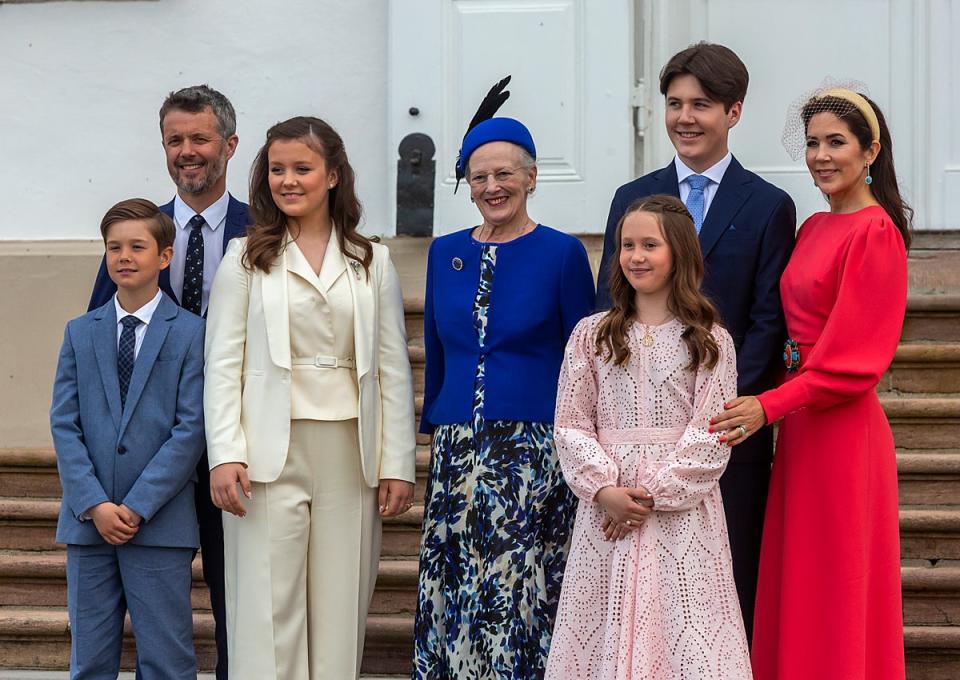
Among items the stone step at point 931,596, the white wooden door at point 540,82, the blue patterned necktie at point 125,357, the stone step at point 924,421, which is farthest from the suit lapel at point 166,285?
the stone step at point 924,421

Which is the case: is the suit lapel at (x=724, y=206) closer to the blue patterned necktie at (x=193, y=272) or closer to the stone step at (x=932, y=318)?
the blue patterned necktie at (x=193, y=272)

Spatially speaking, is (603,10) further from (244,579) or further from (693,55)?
(244,579)

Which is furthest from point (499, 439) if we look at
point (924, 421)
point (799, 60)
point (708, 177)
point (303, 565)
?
point (799, 60)

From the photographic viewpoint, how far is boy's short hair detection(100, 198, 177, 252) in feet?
12.7

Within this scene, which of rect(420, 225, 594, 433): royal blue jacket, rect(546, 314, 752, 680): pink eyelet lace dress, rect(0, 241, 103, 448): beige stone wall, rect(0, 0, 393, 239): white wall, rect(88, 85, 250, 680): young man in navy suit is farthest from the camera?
rect(0, 0, 393, 239): white wall

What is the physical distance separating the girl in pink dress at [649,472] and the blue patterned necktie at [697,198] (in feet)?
0.85

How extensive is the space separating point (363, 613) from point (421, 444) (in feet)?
5.37

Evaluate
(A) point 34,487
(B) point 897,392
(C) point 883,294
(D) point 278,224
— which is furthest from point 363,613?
(B) point 897,392

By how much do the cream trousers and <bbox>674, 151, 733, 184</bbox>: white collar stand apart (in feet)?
3.80

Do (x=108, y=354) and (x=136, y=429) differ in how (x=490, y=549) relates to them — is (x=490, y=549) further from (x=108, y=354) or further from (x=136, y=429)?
(x=108, y=354)

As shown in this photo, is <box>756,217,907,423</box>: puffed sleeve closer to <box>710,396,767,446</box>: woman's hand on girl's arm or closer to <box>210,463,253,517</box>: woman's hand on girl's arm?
<box>710,396,767,446</box>: woman's hand on girl's arm

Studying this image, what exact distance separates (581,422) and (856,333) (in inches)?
29.2

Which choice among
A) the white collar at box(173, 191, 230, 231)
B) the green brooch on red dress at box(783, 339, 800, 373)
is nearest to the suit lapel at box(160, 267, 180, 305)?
the white collar at box(173, 191, 230, 231)

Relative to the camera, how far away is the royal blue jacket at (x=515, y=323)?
3.75 m
